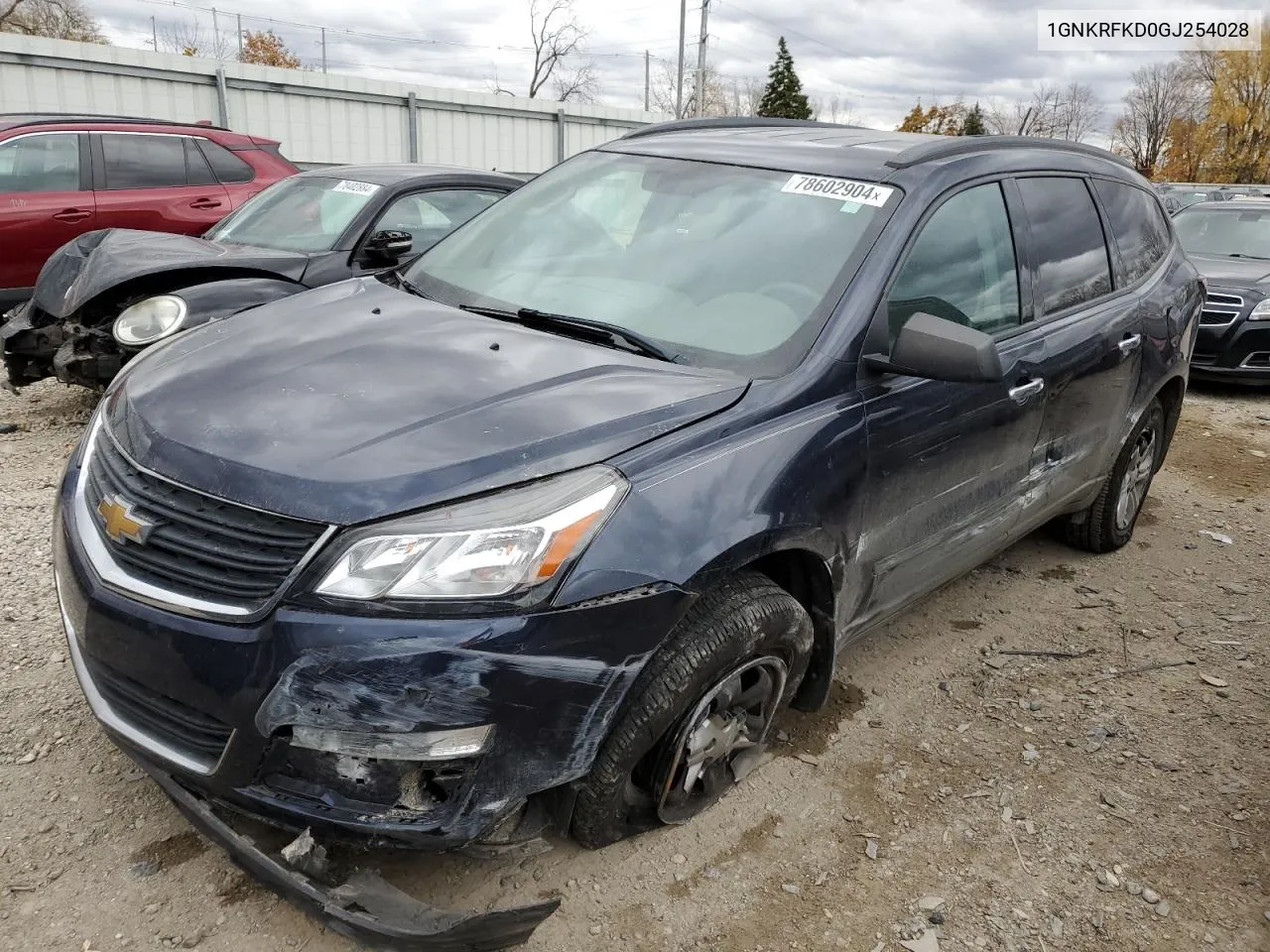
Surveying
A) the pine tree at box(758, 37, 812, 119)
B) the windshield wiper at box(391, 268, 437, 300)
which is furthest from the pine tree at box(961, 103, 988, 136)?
the windshield wiper at box(391, 268, 437, 300)

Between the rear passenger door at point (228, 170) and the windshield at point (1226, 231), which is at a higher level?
the rear passenger door at point (228, 170)

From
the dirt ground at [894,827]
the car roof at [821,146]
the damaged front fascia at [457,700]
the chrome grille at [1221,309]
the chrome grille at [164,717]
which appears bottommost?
the dirt ground at [894,827]

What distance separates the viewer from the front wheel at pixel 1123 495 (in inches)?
175

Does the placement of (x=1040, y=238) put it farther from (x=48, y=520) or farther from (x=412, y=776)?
(x=48, y=520)

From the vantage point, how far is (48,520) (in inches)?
170

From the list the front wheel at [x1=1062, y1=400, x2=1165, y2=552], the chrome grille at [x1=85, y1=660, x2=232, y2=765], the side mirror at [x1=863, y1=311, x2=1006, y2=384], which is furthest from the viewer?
the front wheel at [x1=1062, y1=400, x2=1165, y2=552]

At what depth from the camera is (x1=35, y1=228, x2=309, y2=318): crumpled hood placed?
512 centimetres

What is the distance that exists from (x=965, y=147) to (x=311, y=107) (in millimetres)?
16573

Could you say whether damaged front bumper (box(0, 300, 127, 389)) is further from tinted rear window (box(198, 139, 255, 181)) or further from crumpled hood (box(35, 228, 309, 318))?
tinted rear window (box(198, 139, 255, 181))

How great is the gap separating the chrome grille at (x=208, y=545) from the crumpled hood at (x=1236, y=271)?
28.8 feet

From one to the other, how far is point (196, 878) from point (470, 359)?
4.62ft

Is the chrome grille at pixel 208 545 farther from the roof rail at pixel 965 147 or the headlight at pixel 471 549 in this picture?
the roof rail at pixel 965 147

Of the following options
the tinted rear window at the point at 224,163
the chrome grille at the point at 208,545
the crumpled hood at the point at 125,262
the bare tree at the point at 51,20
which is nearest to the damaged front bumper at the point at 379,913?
the chrome grille at the point at 208,545

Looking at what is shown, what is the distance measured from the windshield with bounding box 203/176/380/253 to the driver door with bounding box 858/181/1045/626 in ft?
13.2
